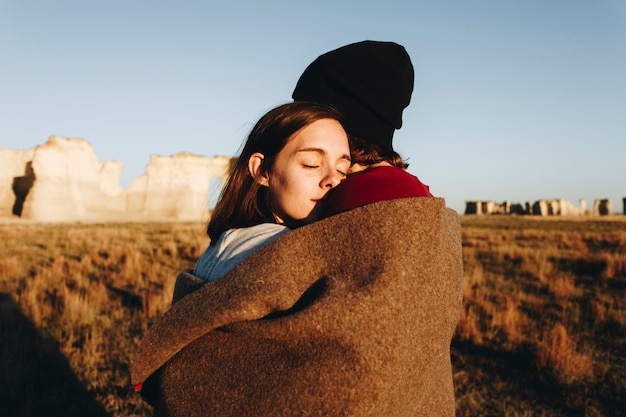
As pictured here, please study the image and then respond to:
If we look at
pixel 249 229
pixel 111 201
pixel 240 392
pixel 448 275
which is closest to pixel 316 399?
pixel 240 392

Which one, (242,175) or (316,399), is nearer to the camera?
(316,399)

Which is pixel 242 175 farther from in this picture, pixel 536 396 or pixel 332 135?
pixel 536 396

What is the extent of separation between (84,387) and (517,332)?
5.46 m

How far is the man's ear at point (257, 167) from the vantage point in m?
1.99

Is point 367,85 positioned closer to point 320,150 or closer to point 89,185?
point 320,150

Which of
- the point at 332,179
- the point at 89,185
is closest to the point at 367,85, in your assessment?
the point at 332,179

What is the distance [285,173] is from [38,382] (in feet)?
14.7

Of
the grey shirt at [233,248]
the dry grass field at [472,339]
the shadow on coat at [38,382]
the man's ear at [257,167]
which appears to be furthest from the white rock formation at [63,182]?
the grey shirt at [233,248]

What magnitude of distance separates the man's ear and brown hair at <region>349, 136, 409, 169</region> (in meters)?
0.42

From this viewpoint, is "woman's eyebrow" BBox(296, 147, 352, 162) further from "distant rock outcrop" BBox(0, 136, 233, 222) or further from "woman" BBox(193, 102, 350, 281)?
"distant rock outcrop" BBox(0, 136, 233, 222)

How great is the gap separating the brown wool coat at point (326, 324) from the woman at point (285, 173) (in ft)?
0.89

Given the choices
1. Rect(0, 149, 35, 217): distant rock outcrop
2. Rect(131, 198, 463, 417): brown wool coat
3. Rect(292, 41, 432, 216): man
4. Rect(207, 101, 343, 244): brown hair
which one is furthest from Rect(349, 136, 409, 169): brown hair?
Rect(0, 149, 35, 217): distant rock outcrop

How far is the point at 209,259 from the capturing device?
1668 mm

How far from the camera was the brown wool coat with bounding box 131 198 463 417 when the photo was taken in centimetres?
113
